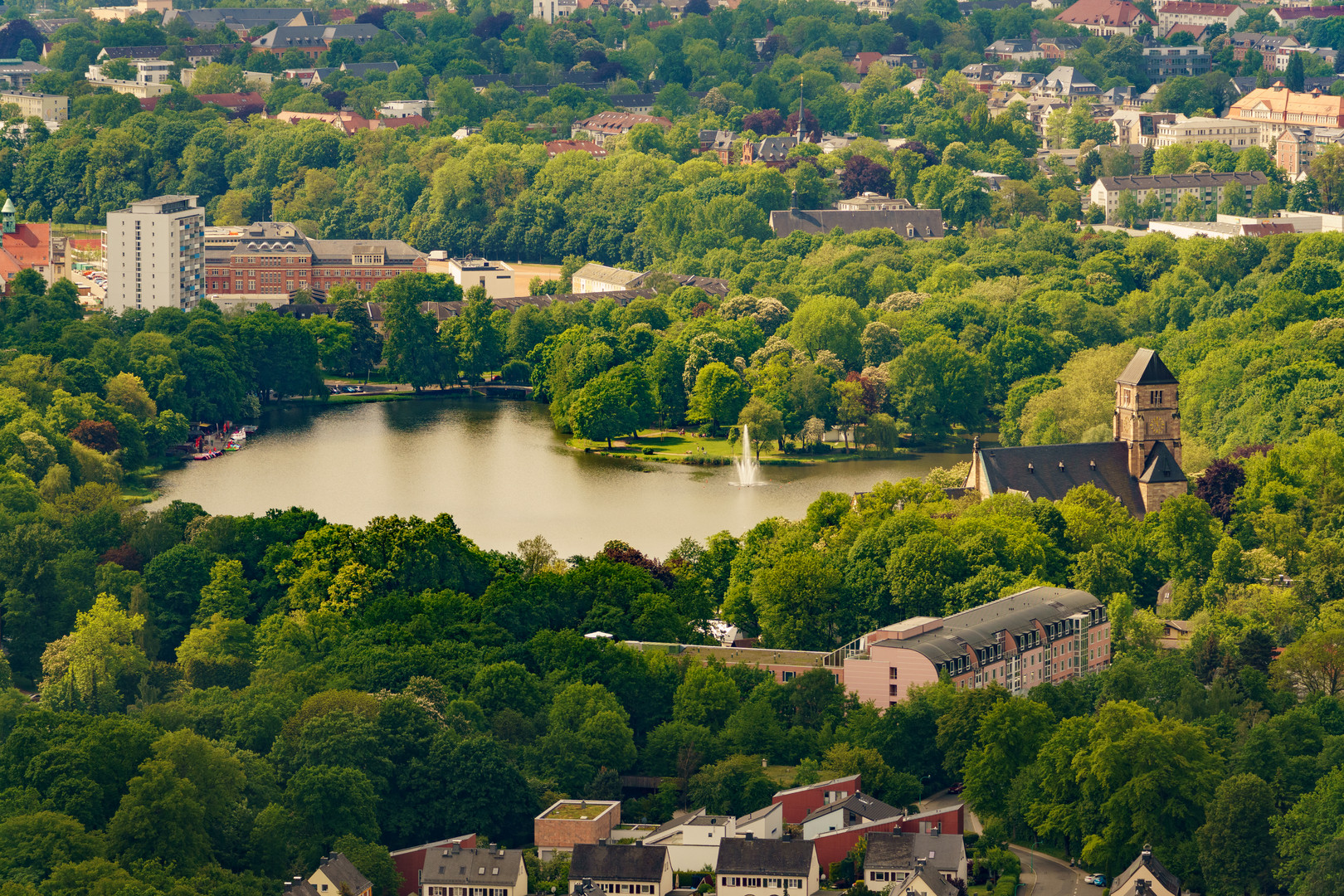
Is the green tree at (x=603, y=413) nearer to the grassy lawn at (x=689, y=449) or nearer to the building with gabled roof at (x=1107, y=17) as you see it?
the grassy lawn at (x=689, y=449)

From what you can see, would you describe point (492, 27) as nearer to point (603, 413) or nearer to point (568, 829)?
point (603, 413)

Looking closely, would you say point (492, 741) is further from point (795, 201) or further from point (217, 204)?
point (217, 204)

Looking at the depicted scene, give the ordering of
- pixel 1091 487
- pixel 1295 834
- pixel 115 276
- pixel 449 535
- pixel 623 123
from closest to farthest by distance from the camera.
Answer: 1. pixel 1295 834
2. pixel 449 535
3. pixel 1091 487
4. pixel 115 276
5. pixel 623 123

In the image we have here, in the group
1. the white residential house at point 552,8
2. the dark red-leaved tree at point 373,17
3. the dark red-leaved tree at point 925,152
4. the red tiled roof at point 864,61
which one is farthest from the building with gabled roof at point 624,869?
the white residential house at point 552,8

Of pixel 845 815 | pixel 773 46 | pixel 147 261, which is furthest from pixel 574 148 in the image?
pixel 845 815

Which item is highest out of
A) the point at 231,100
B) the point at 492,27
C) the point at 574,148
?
the point at 492,27

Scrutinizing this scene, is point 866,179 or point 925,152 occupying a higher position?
point 925,152

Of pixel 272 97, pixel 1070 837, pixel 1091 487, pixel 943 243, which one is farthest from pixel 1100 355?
pixel 272 97
